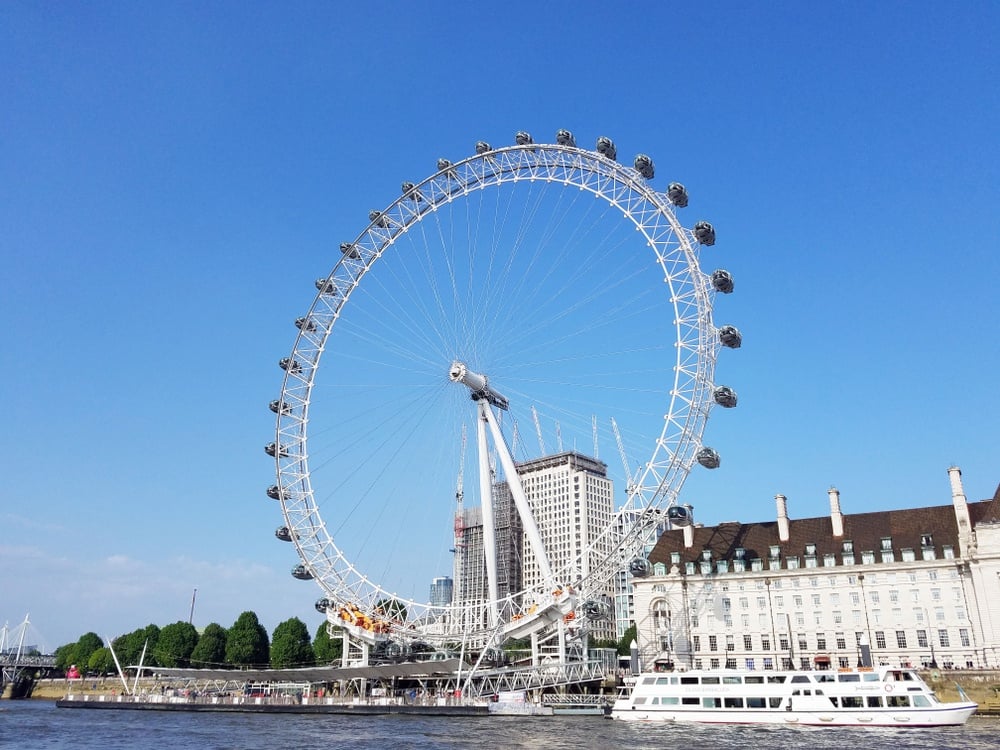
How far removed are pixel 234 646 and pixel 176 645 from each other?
1331cm

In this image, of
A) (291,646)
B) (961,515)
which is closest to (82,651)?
(291,646)

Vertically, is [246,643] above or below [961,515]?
below

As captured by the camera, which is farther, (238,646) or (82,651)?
(82,651)

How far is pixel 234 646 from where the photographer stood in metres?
132

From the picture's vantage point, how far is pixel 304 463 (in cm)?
9269

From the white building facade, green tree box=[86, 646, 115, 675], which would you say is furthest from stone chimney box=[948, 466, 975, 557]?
green tree box=[86, 646, 115, 675]

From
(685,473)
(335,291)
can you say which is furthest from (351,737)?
(335,291)

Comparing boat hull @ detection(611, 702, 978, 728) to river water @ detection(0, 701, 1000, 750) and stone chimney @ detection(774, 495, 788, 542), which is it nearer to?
river water @ detection(0, 701, 1000, 750)

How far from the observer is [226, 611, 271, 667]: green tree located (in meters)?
131

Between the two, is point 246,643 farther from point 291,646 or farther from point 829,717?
point 829,717

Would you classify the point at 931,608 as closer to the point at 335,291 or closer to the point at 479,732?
the point at 479,732

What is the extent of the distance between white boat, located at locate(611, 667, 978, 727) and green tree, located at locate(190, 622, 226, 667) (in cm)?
9188

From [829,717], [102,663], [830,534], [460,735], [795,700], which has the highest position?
[830,534]

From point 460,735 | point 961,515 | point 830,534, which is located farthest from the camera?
point 830,534
